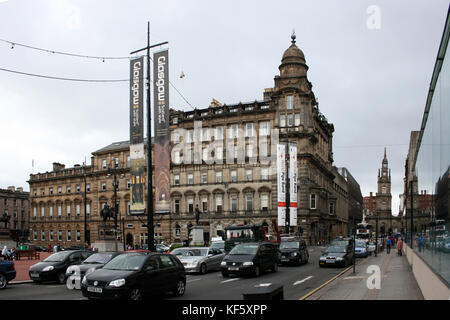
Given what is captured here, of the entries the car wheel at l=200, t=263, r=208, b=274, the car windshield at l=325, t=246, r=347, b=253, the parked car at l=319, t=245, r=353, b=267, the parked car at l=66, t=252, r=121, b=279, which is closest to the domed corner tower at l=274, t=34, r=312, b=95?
the car windshield at l=325, t=246, r=347, b=253

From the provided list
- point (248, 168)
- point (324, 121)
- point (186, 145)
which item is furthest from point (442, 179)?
Answer: point (324, 121)

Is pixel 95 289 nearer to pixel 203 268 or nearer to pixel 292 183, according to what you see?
pixel 203 268

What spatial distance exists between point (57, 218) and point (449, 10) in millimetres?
90839

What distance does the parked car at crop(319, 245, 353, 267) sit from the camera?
27922 millimetres

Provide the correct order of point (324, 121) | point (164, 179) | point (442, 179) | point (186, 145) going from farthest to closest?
point (324, 121), point (186, 145), point (164, 179), point (442, 179)

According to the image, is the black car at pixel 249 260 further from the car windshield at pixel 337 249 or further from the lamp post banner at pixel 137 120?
the lamp post banner at pixel 137 120

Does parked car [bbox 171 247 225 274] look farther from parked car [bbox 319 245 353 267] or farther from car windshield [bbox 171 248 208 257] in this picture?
parked car [bbox 319 245 353 267]

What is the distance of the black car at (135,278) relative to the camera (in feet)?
41.6

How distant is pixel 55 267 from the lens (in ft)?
65.3

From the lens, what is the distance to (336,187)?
310 ft

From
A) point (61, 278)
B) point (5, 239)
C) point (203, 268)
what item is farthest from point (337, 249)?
point (5, 239)

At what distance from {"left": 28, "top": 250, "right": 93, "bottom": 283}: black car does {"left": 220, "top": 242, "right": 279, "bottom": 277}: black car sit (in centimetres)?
705

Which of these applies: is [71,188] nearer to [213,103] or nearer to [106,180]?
[106,180]

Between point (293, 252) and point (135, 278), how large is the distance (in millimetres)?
18202
